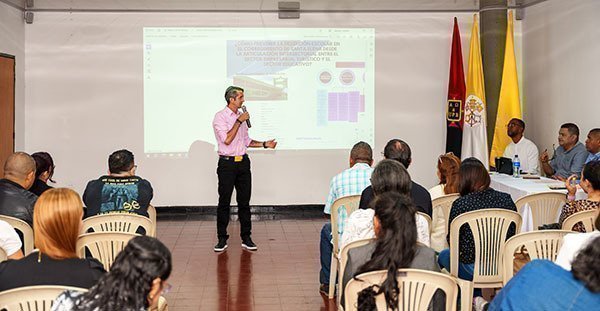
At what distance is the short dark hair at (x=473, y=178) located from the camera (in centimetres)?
425

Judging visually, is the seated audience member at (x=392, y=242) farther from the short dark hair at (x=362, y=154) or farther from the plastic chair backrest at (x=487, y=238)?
the short dark hair at (x=362, y=154)

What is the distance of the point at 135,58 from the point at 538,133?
5086 mm

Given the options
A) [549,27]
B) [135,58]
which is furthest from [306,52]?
[549,27]

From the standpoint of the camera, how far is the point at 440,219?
4.80 m

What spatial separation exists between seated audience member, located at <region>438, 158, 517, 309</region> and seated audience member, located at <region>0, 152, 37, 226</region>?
8.16 ft

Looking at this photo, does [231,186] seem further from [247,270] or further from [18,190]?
[18,190]

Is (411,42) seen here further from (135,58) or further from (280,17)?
(135,58)

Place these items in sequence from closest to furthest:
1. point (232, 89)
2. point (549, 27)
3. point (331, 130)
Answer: point (232, 89)
point (549, 27)
point (331, 130)

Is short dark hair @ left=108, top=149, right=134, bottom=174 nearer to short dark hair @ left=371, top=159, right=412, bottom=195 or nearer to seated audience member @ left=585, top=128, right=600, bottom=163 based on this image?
short dark hair @ left=371, top=159, right=412, bottom=195

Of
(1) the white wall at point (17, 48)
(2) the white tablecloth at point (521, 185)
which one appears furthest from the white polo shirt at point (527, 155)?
(1) the white wall at point (17, 48)

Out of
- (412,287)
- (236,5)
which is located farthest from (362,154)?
(236,5)

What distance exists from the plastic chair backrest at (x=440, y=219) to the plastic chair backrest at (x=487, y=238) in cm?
61

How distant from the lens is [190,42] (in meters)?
8.87

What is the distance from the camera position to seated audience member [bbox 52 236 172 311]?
2.04 metres
